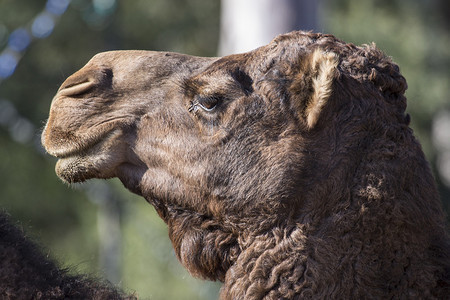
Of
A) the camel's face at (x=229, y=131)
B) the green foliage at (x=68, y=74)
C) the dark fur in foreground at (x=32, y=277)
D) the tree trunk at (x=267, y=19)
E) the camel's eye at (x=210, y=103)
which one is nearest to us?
the dark fur in foreground at (x=32, y=277)

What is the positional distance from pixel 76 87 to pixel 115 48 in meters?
13.8

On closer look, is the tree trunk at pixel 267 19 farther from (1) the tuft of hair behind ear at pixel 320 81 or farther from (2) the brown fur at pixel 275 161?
(1) the tuft of hair behind ear at pixel 320 81

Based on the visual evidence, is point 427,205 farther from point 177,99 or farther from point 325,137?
point 177,99

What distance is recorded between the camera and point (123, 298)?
373 centimetres

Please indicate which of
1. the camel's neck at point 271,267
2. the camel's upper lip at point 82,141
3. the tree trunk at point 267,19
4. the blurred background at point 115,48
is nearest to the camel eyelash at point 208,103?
the camel's upper lip at point 82,141

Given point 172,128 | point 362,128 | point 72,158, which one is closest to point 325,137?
point 362,128

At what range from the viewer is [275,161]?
11.0ft

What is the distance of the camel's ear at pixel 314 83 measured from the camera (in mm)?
3299

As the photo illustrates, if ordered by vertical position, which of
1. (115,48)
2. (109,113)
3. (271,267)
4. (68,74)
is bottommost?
(68,74)

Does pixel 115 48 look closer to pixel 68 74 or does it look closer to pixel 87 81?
pixel 68 74

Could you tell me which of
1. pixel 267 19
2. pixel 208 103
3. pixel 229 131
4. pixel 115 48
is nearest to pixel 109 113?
pixel 208 103

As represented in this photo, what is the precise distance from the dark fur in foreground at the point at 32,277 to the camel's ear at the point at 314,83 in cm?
136

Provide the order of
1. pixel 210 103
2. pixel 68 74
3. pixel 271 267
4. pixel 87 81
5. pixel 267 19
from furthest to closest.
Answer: pixel 68 74 → pixel 267 19 → pixel 87 81 → pixel 210 103 → pixel 271 267

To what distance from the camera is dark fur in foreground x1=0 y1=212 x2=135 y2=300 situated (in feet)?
10.5
